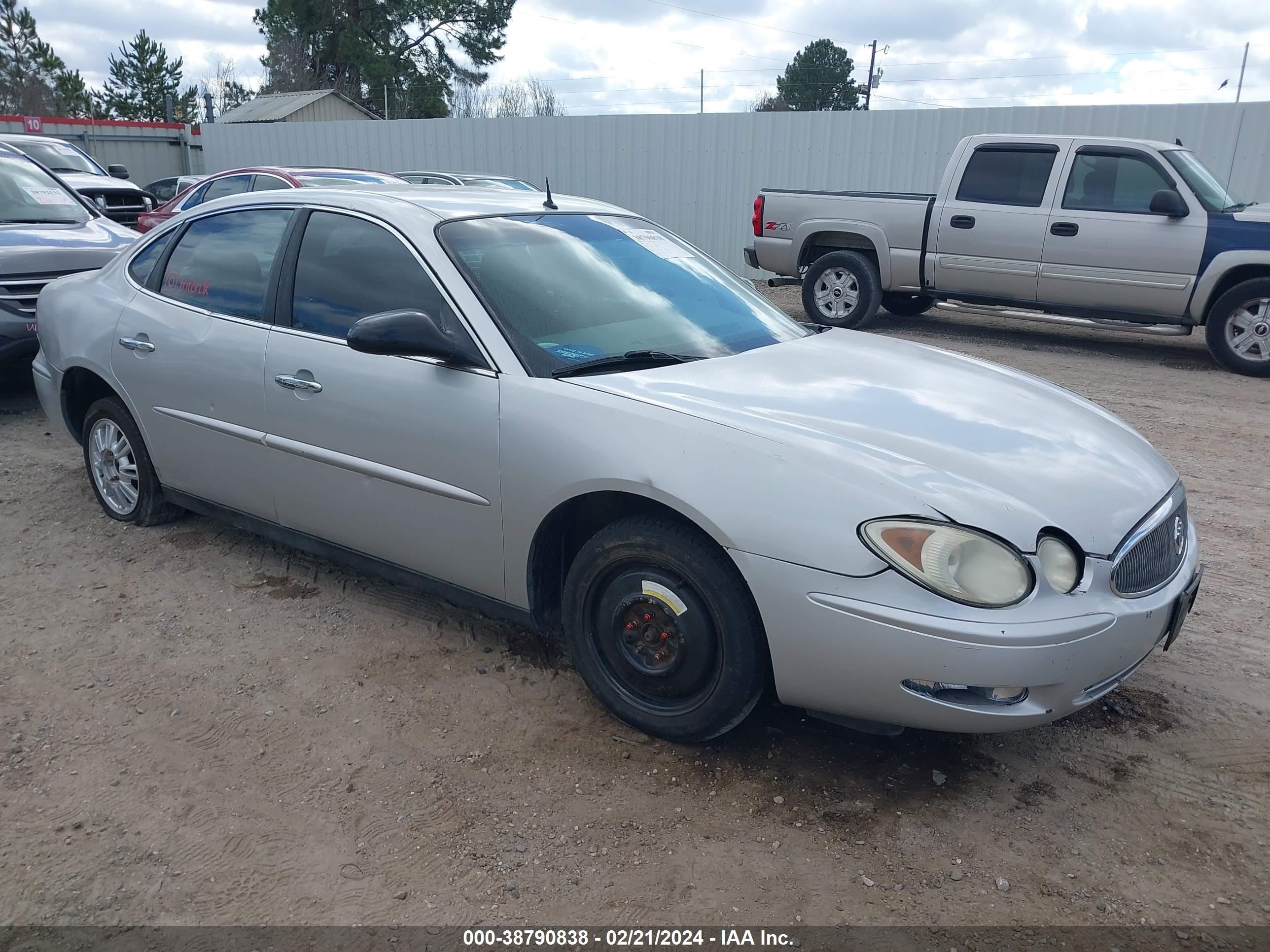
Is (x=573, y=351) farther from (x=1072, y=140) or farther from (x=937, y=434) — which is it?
(x=1072, y=140)

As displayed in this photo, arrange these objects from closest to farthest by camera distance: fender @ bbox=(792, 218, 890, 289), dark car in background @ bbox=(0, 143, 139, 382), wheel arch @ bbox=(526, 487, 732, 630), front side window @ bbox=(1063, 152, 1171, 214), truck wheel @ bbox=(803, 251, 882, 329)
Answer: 1. wheel arch @ bbox=(526, 487, 732, 630)
2. dark car in background @ bbox=(0, 143, 139, 382)
3. front side window @ bbox=(1063, 152, 1171, 214)
4. fender @ bbox=(792, 218, 890, 289)
5. truck wheel @ bbox=(803, 251, 882, 329)

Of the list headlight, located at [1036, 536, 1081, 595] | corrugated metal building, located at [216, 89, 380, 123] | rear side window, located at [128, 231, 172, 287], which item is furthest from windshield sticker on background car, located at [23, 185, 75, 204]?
corrugated metal building, located at [216, 89, 380, 123]

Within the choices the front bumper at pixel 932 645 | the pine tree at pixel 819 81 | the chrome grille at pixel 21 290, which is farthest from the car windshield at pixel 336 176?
the pine tree at pixel 819 81

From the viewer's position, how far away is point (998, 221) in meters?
10.1

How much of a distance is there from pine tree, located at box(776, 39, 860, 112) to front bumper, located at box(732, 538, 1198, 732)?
176ft

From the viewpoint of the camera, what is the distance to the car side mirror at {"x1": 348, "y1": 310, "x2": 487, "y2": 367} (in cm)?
321

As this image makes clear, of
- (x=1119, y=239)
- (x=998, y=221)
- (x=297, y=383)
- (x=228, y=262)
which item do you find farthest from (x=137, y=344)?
(x=1119, y=239)

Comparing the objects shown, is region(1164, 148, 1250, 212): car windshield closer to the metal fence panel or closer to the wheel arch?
the metal fence panel

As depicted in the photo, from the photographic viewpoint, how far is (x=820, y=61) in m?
55.3

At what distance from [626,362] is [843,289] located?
8.34 m

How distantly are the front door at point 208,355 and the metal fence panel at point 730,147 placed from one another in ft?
41.9

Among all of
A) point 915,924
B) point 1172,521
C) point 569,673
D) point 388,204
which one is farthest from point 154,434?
point 1172,521

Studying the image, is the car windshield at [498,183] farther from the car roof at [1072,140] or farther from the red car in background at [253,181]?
the car roof at [1072,140]

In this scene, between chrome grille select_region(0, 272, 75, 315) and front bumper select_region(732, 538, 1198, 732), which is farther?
chrome grille select_region(0, 272, 75, 315)
